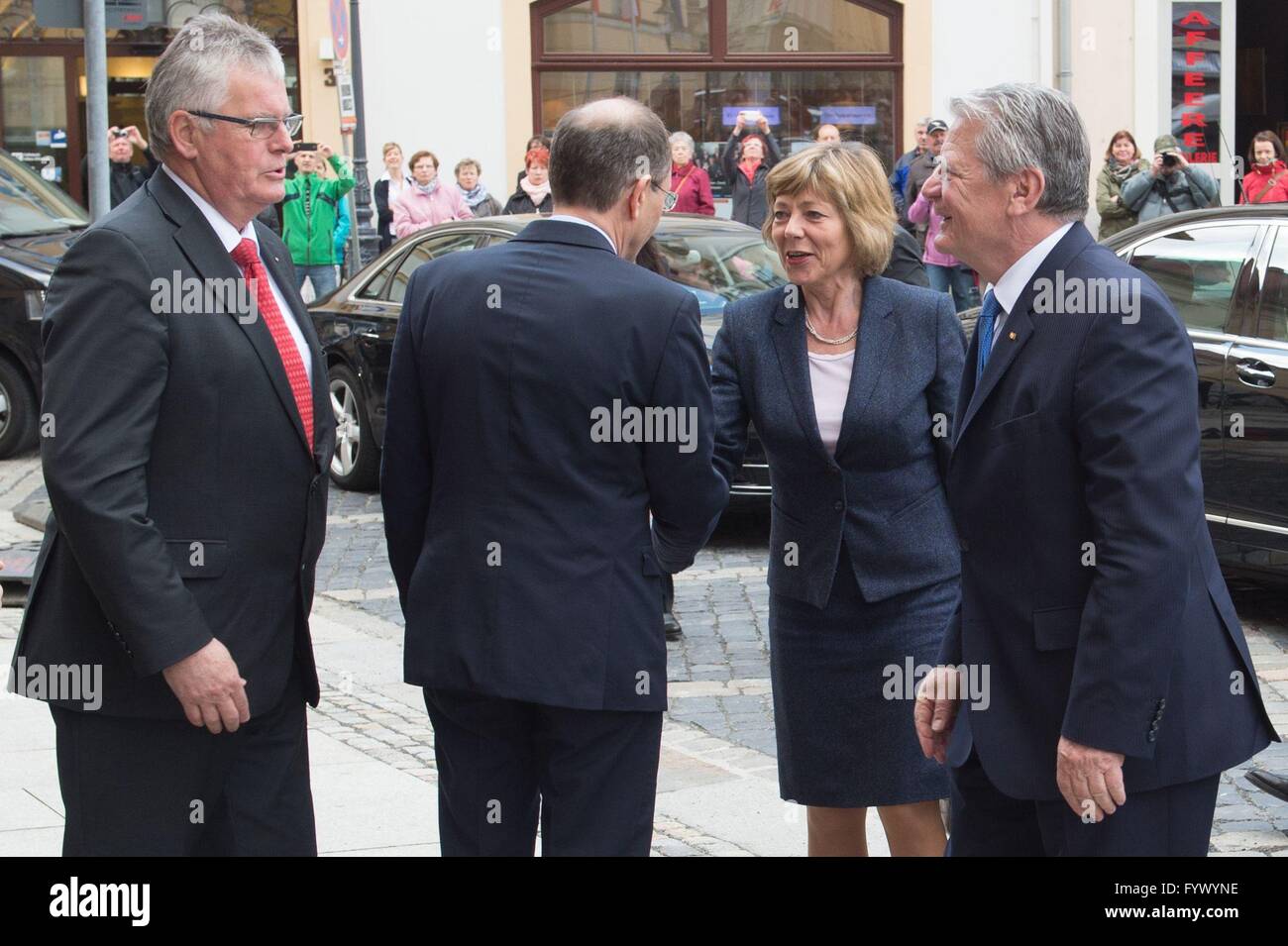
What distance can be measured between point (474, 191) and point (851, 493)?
14006mm

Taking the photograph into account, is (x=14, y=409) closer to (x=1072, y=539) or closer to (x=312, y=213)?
(x=312, y=213)

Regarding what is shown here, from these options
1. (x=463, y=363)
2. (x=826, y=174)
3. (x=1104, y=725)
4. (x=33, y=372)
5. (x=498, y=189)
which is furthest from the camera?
(x=498, y=189)

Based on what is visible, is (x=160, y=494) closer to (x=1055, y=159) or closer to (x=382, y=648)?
(x=1055, y=159)

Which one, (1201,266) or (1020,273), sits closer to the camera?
(1020,273)

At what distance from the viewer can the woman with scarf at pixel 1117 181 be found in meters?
17.1

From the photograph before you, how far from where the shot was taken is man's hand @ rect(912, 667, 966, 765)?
348 cm

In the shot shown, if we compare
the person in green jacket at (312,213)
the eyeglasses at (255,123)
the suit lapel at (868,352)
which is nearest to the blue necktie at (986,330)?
the suit lapel at (868,352)

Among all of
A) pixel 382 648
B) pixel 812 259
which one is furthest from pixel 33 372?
pixel 812 259

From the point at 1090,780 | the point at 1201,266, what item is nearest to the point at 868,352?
the point at 1090,780

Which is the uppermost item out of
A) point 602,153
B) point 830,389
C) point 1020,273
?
point 602,153

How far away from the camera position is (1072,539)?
3.13 meters

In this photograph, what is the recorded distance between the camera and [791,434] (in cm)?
431

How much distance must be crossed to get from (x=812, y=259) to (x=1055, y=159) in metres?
1.15

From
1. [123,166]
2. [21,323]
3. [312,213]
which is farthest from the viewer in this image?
[123,166]
